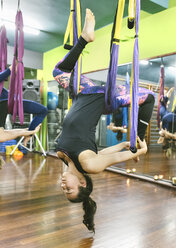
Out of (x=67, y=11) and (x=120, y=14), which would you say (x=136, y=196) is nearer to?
(x=120, y=14)

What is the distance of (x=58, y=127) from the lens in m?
6.36

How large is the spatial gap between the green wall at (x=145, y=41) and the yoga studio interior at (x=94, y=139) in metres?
0.02

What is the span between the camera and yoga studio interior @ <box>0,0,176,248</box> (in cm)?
170

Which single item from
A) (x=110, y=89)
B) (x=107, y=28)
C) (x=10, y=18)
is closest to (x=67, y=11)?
(x=107, y=28)

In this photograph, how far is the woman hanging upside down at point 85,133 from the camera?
5.22 feet

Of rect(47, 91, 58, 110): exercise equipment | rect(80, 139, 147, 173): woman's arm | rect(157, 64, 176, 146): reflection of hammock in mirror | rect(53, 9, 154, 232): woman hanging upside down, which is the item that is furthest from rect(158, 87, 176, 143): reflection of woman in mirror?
rect(47, 91, 58, 110): exercise equipment

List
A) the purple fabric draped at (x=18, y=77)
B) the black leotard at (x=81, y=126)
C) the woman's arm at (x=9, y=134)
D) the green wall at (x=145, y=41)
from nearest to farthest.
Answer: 1. the black leotard at (x=81, y=126)
2. the purple fabric draped at (x=18, y=77)
3. the woman's arm at (x=9, y=134)
4. the green wall at (x=145, y=41)

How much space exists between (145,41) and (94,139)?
2933 millimetres

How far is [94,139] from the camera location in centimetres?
176

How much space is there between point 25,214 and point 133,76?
5.72ft

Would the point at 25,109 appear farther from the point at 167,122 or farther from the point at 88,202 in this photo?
the point at 167,122

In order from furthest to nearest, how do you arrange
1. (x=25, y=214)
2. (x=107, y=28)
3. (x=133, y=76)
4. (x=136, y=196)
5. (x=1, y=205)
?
1. (x=107, y=28)
2. (x=136, y=196)
3. (x=1, y=205)
4. (x=25, y=214)
5. (x=133, y=76)

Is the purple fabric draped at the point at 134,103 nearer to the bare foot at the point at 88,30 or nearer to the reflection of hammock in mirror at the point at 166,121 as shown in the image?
the bare foot at the point at 88,30

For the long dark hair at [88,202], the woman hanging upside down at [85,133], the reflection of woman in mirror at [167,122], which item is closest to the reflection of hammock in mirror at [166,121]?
the reflection of woman in mirror at [167,122]
